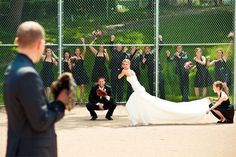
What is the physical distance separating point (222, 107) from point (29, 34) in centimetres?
1080

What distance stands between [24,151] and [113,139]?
7.62 meters

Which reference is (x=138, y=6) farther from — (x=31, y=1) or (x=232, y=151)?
(x=232, y=151)

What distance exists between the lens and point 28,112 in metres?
4.25

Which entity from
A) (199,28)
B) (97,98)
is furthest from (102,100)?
(199,28)

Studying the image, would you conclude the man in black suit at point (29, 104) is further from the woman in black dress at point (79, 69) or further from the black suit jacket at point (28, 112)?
the woman in black dress at point (79, 69)

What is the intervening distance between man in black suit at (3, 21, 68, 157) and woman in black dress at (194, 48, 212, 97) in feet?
48.4

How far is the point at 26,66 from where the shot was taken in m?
4.37

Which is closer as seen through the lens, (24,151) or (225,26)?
(24,151)

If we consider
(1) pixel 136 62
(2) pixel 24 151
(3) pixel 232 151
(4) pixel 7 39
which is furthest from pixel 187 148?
(4) pixel 7 39

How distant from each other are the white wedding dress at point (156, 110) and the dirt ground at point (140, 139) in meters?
0.27

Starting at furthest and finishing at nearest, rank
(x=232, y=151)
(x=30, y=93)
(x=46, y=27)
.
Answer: (x=46, y=27), (x=232, y=151), (x=30, y=93)

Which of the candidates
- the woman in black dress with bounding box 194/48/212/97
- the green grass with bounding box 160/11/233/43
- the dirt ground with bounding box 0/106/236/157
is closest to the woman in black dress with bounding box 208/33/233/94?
the woman in black dress with bounding box 194/48/212/97

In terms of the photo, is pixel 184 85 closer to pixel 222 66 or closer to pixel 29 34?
pixel 222 66

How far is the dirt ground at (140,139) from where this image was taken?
33.3 ft
